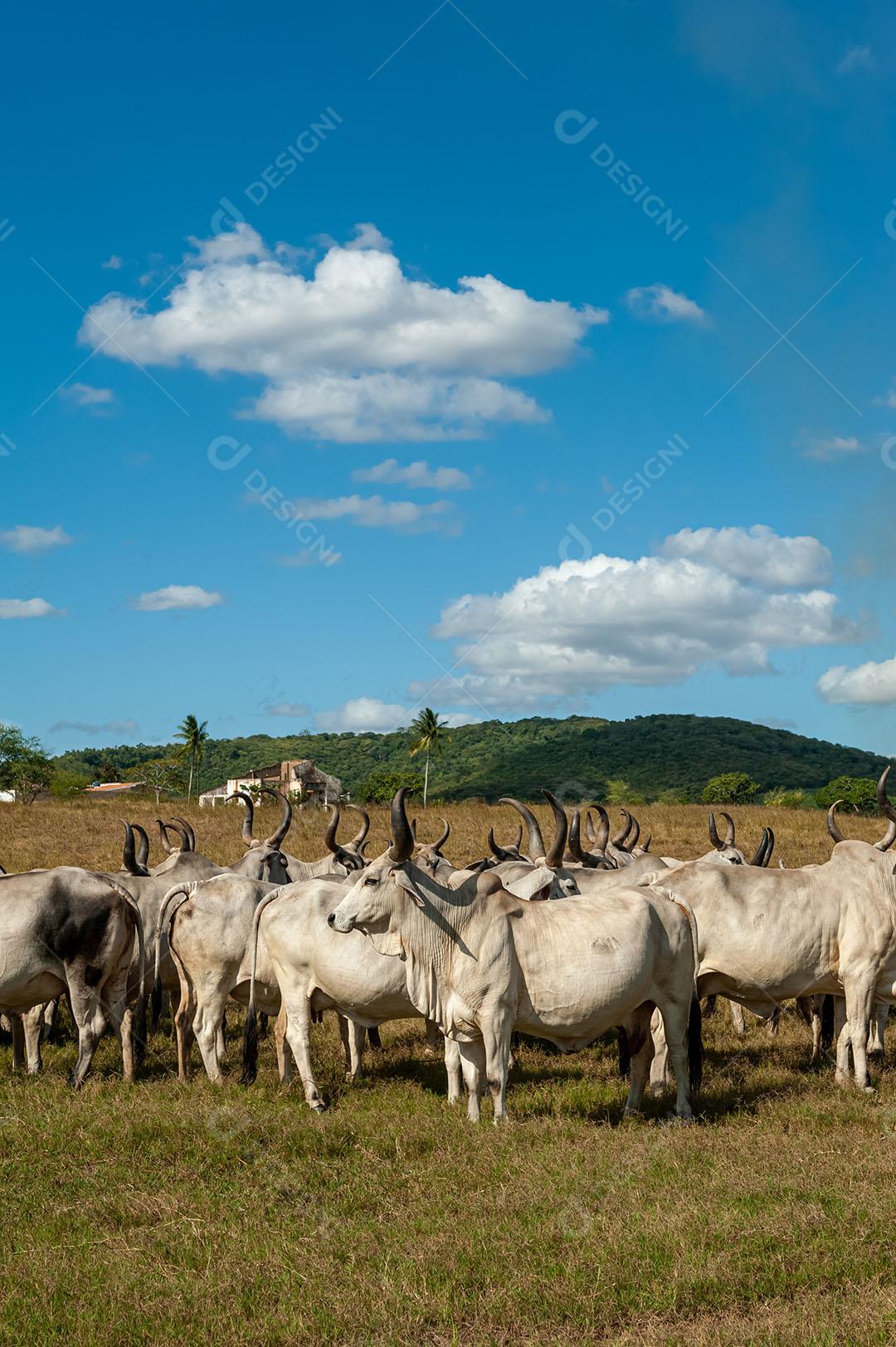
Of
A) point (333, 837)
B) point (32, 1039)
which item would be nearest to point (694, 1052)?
point (333, 837)

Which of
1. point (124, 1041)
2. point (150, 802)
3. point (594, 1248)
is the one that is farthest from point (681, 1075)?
point (150, 802)

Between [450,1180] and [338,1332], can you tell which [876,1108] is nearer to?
[450,1180]

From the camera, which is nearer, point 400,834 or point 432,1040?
point 400,834

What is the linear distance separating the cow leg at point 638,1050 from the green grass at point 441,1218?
0.65 ft

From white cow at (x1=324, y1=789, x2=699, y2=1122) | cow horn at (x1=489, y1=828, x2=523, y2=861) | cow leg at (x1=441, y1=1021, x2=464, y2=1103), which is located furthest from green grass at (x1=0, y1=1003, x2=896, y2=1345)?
cow horn at (x1=489, y1=828, x2=523, y2=861)

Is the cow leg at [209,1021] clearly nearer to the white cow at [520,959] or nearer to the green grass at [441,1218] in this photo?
the green grass at [441,1218]

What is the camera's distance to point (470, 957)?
30.1 feet

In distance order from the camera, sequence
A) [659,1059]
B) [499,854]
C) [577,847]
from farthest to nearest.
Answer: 1. [499,854]
2. [577,847]
3. [659,1059]

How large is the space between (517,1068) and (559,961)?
2752mm

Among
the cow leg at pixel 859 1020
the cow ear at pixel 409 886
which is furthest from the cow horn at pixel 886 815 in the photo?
the cow ear at pixel 409 886

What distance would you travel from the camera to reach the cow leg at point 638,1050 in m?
9.49

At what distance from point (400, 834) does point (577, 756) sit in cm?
7986

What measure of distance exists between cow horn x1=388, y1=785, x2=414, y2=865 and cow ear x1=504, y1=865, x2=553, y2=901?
291 cm

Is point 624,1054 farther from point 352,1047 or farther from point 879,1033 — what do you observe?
point 879,1033
